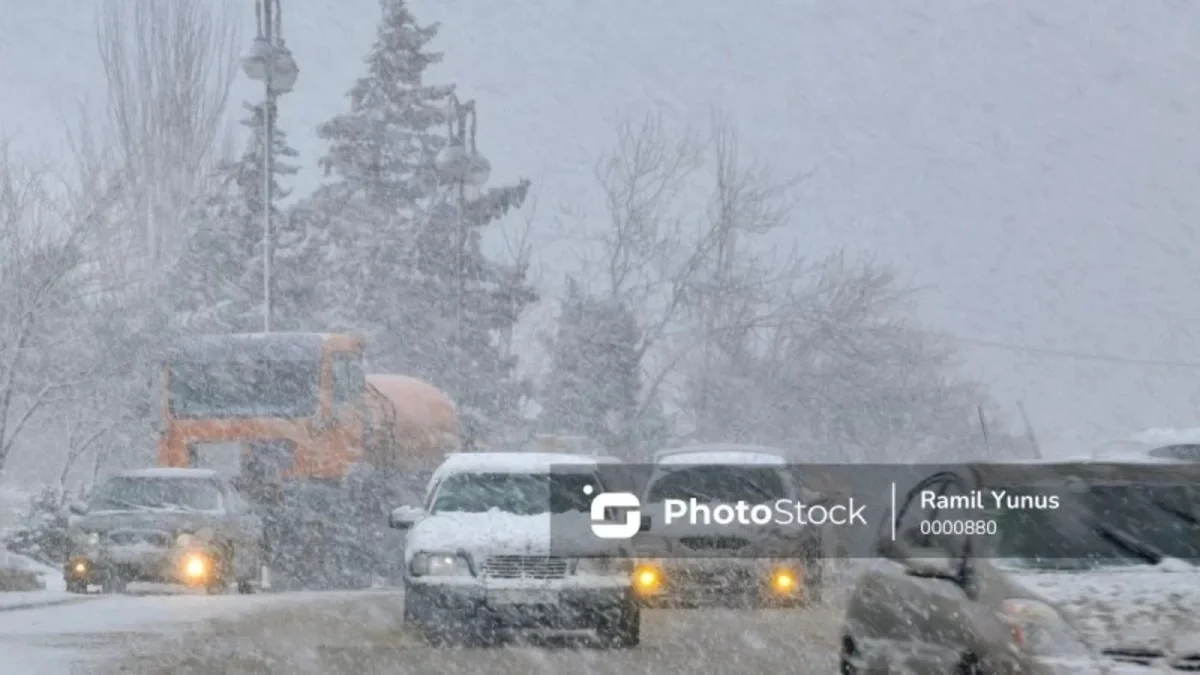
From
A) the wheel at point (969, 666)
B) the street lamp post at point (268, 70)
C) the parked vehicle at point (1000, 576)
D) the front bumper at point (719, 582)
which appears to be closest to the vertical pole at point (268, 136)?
the street lamp post at point (268, 70)

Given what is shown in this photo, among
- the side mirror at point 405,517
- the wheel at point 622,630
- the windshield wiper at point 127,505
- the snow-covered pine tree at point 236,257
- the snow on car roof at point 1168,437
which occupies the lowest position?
the wheel at point 622,630

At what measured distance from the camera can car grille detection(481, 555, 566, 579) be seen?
14727 millimetres

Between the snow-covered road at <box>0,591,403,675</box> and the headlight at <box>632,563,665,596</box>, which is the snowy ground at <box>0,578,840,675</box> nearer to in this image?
the snow-covered road at <box>0,591,403,675</box>

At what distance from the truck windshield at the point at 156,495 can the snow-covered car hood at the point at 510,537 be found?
9404 mm

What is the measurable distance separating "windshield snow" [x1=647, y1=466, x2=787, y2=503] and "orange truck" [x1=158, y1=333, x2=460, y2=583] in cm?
905

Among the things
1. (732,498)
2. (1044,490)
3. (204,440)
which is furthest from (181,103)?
(1044,490)

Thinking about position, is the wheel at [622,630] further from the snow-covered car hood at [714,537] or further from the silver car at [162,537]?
the silver car at [162,537]

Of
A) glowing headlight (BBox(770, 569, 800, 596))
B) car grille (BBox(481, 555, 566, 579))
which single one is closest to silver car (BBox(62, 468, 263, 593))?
glowing headlight (BBox(770, 569, 800, 596))

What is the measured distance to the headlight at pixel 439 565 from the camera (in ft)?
48.9

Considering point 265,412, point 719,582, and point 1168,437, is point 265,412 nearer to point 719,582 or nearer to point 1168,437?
point 719,582

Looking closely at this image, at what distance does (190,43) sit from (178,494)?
3489 cm

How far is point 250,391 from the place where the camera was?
96.2 ft

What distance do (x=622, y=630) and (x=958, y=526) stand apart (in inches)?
226

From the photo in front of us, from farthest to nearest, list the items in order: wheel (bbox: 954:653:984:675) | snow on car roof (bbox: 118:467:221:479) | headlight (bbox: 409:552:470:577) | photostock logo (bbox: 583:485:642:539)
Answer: snow on car roof (bbox: 118:467:221:479) < photostock logo (bbox: 583:485:642:539) < headlight (bbox: 409:552:470:577) < wheel (bbox: 954:653:984:675)
